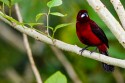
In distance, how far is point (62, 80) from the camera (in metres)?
1.55

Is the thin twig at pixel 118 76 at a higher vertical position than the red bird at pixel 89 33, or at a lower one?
lower

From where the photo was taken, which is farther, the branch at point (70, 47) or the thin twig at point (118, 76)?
the thin twig at point (118, 76)

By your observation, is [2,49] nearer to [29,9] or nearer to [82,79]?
[82,79]

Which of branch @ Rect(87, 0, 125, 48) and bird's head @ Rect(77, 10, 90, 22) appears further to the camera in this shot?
bird's head @ Rect(77, 10, 90, 22)

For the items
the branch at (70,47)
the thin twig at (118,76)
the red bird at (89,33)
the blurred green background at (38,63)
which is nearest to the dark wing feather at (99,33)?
the red bird at (89,33)

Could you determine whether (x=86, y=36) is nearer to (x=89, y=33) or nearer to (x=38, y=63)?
(x=89, y=33)

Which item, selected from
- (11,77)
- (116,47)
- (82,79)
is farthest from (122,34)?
(11,77)

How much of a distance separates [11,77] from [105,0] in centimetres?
118

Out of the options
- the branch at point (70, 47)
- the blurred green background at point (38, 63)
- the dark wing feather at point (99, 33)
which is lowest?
the blurred green background at point (38, 63)

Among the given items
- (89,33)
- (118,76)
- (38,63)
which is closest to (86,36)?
(89,33)

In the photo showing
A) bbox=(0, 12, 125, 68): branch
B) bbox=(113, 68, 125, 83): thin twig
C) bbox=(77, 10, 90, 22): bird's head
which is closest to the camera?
bbox=(0, 12, 125, 68): branch

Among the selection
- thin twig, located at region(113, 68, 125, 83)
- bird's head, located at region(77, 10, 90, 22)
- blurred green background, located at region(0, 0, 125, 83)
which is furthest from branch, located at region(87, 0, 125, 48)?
thin twig, located at region(113, 68, 125, 83)

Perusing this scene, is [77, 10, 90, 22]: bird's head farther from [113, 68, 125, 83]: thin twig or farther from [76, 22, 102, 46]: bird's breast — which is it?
[113, 68, 125, 83]: thin twig

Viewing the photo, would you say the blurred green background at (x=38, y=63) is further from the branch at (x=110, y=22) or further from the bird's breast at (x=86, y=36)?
the branch at (x=110, y=22)
